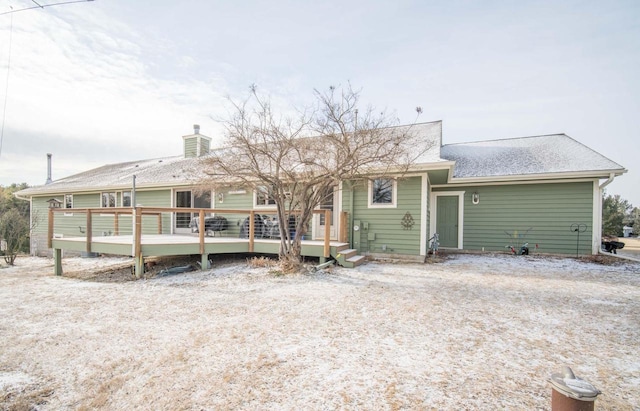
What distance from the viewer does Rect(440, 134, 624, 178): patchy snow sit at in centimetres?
891

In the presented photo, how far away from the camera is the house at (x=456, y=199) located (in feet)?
26.3

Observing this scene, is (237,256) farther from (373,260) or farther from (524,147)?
(524,147)

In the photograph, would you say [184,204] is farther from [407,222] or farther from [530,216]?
[530,216]

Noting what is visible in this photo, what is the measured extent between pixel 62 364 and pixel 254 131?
181 inches

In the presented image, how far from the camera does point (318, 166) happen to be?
20.1 ft

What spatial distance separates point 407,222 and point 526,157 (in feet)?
18.2

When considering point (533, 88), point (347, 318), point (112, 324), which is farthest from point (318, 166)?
point (533, 88)

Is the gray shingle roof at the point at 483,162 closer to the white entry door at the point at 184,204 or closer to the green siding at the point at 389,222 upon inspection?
the white entry door at the point at 184,204

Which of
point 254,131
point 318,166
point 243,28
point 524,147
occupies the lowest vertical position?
point 318,166

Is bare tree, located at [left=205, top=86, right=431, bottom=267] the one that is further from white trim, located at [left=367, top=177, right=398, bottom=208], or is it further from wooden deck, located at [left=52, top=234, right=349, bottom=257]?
white trim, located at [left=367, top=177, right=398, bottom=208]

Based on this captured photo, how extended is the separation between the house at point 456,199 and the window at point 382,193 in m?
0.03

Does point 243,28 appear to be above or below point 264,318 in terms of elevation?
above

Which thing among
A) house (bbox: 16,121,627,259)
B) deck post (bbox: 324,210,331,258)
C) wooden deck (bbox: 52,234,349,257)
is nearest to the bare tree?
deck post (bbox: 324,210,331,258)

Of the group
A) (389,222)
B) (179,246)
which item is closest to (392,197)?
(389,222)
